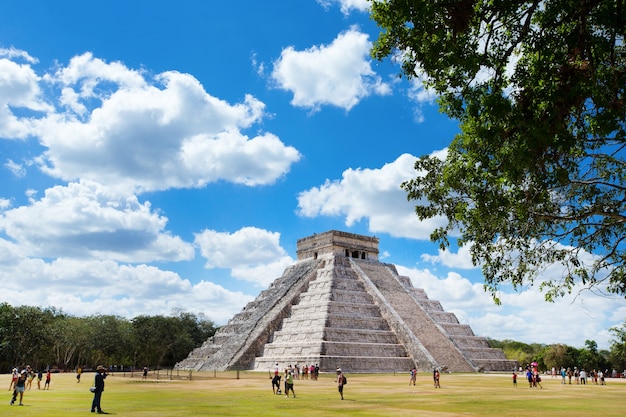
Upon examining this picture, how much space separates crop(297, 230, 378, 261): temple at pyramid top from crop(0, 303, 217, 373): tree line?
58.9 ft

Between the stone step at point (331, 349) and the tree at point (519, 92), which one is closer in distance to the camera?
the tree at point (519, 92)

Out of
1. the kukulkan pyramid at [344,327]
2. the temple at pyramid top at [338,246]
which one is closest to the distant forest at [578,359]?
the kukulkan pyramid at [344,327]

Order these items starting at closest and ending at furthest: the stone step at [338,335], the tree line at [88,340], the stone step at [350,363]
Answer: the stone step at [350,363], the stone step at [338,335], the tree line at [88,340]

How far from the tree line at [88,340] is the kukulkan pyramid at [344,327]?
48.8ft

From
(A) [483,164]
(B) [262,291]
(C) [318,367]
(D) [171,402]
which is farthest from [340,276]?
(A) [483,164]

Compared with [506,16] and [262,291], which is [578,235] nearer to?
[506,16]

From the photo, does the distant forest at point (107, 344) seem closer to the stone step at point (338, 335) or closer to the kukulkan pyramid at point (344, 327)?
the kukulkan pyramid at point (344, 327)

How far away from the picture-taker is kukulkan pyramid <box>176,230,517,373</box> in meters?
34.8

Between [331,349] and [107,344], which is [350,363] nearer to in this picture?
[331,349]

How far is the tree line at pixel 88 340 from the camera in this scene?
4853cm

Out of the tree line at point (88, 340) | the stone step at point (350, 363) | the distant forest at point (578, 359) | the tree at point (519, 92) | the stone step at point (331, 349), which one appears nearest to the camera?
the tree at point (519, 92)

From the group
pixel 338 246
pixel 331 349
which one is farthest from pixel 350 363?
pixel 338 246

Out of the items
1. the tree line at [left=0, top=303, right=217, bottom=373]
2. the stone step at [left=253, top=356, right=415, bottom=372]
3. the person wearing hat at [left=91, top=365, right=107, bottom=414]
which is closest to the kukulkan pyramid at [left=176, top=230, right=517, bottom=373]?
the stone step at [left=253, top=356, right=415, bottom=372]

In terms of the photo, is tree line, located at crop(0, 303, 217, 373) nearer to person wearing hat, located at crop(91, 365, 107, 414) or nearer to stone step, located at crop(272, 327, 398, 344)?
stone step, located at crop(272, 327, 398, 344)
